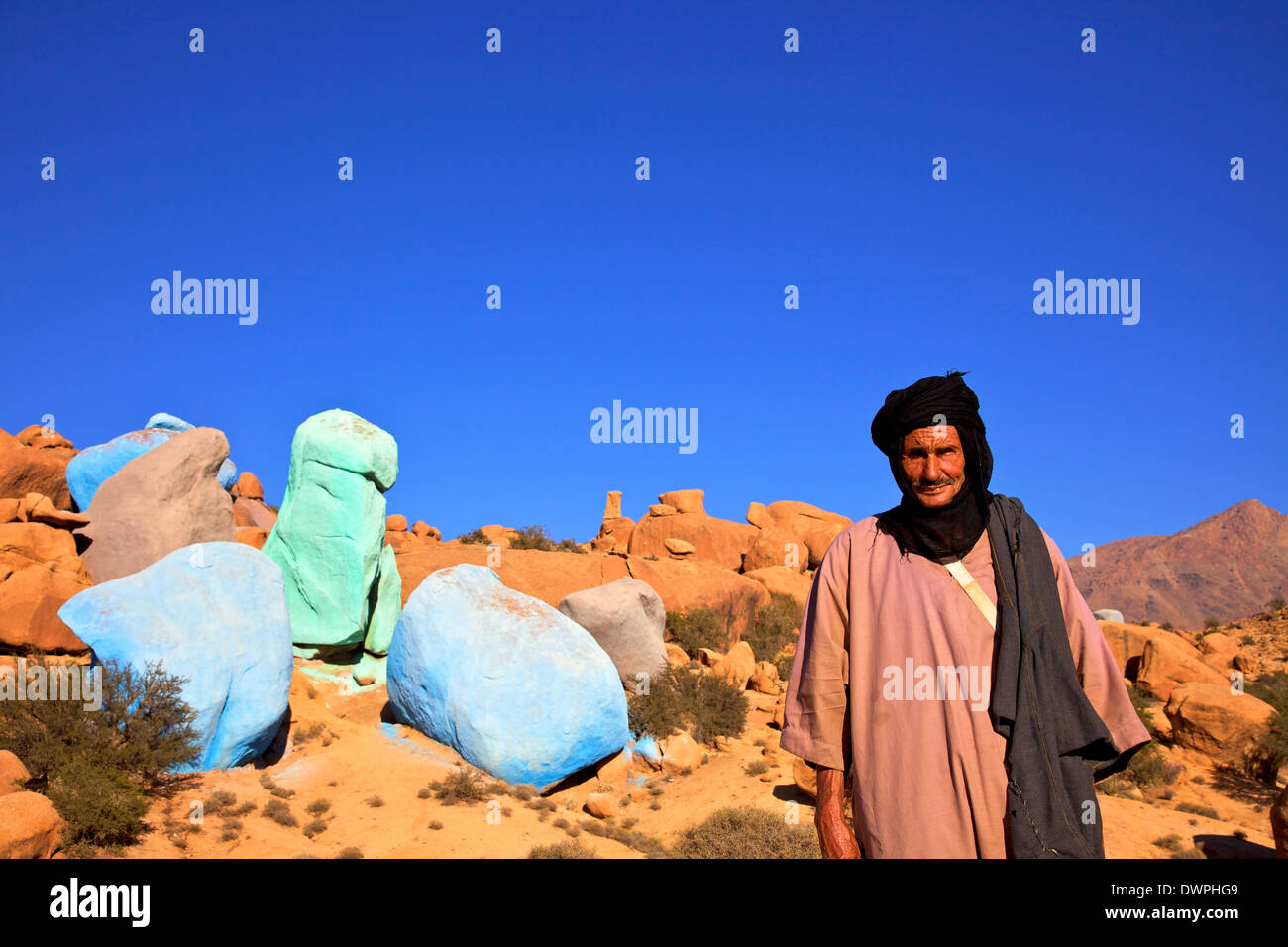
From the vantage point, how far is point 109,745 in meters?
7.51

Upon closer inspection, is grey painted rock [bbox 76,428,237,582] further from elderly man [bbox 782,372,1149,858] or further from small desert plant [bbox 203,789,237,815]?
elderly man [bbox 782,372,1149,858]

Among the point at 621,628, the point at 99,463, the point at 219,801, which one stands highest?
the point at 99,463

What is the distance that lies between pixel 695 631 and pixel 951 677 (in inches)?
554

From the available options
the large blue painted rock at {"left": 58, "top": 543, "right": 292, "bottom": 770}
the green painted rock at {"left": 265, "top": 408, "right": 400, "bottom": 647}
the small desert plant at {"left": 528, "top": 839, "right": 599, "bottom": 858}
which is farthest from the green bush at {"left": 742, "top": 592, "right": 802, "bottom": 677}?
the large blue painted rock at {"left": 58, "top": 543, "right": 292, "bottom": 770}

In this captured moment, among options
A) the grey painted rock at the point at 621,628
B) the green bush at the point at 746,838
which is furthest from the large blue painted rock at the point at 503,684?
the grey painted rock at the point at 621,628

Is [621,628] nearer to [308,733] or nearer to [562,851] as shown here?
[308,733]

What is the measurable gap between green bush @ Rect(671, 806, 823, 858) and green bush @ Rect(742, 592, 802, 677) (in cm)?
892

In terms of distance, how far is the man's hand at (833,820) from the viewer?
8.29ft

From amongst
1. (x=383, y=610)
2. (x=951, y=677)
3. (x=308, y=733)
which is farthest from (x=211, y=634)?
(x=951, y=677)

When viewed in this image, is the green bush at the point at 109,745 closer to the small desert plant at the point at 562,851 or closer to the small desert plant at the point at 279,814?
the small desert plant at the point at 279,814

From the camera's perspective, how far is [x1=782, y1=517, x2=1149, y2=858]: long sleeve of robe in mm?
2564

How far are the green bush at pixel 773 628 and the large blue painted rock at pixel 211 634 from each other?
10.6 m

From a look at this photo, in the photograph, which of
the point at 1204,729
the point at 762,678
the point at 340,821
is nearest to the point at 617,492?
the point at 762,678
